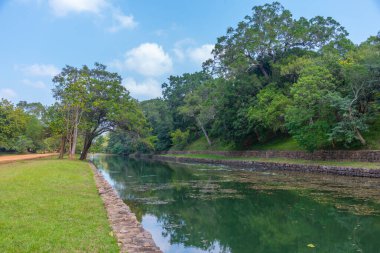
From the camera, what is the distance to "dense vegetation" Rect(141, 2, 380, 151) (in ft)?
94.0

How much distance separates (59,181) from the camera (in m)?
17.4

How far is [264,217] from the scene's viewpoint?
13.3 meters

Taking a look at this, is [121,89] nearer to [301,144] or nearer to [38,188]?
[301,144]

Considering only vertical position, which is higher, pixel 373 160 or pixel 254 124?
pixel 254 124

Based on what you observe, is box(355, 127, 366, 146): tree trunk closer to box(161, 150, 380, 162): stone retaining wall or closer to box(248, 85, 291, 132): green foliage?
box(161, 150, 380, 162): stone retaining wall

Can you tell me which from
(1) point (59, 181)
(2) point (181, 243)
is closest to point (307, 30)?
(1) point (59, 181)

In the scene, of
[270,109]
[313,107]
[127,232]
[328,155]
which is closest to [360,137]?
[328,155]

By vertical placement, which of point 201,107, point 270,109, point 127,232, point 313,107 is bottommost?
point 127,232

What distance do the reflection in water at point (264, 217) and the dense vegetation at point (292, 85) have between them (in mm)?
10340

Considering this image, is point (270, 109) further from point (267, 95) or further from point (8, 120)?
point (8, 120)

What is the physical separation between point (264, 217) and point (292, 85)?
32.4 m

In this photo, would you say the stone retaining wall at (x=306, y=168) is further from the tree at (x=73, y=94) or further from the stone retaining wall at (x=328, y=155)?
the tree at (x=73, y=94)

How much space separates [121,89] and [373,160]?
98.9 ft

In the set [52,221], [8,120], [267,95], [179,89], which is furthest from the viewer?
[179,89]
